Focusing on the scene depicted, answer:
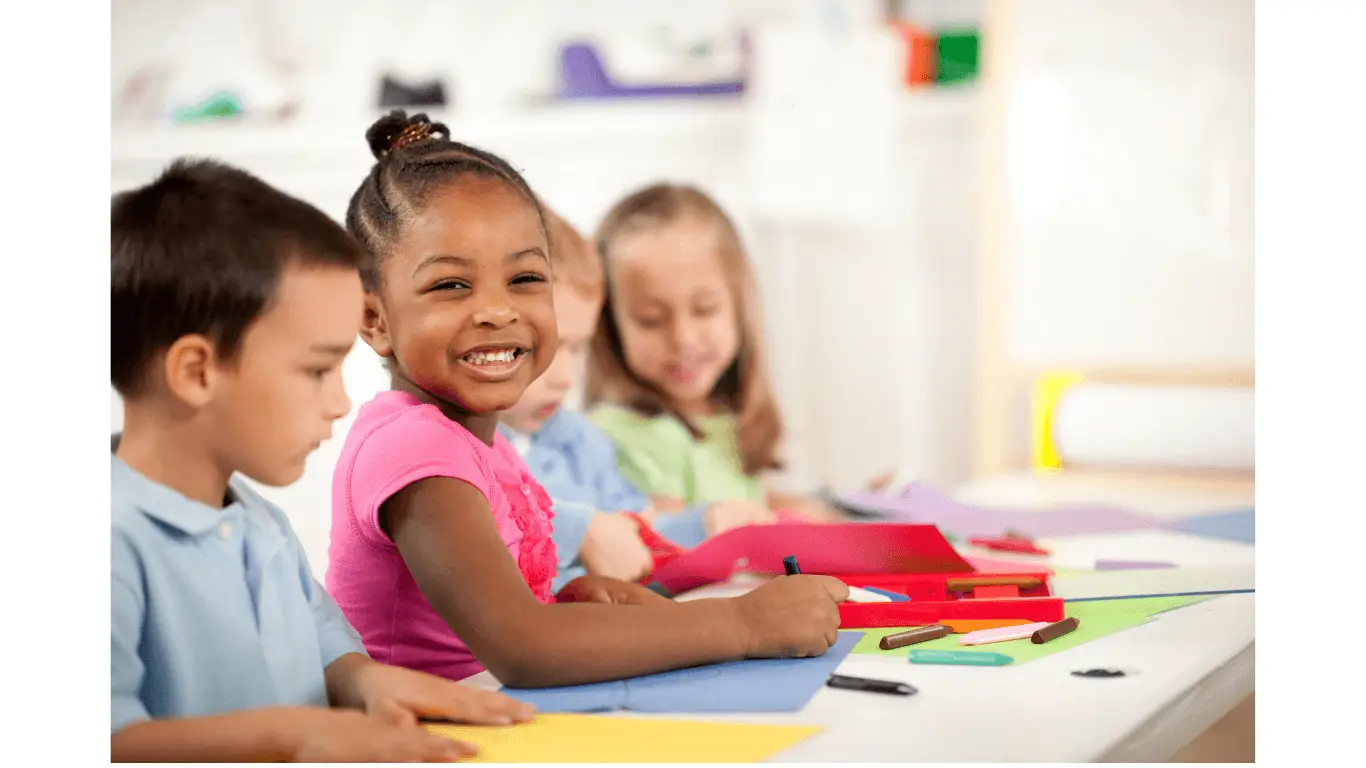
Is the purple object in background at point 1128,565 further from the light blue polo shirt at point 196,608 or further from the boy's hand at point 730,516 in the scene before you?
the light blue polo shirt at point 196,608

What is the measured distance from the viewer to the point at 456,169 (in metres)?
0.71

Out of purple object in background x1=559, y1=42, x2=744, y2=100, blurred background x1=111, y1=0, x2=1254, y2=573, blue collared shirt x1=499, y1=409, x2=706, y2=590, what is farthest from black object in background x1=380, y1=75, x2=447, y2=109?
blue collared shirt x1=499, y1=409, x2=706, y2=590

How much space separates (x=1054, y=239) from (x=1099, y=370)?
198 mm

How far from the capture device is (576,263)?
120cm

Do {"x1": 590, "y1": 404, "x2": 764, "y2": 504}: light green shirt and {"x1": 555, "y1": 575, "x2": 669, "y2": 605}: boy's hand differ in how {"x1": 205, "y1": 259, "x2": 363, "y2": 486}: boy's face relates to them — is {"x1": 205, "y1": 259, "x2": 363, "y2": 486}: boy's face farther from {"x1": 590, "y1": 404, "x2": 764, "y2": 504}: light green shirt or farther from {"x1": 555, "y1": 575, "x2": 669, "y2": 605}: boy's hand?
Answer: {"x1": 590, "y1": 404, "x2": 764, "y2": 504}: light green shirt

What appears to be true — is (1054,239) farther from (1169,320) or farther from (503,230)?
(503,230)

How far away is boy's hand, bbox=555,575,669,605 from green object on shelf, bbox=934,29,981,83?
1574 mm

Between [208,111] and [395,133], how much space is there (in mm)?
1388

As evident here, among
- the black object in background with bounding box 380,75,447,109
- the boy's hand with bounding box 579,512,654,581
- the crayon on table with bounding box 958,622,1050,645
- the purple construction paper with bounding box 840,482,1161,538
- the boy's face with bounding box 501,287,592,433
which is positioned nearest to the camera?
the crayon on table with bounding box 958,622,1050,645

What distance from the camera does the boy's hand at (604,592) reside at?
83cm

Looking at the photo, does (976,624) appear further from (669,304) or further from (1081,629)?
(669,304)

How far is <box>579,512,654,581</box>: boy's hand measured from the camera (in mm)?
972
